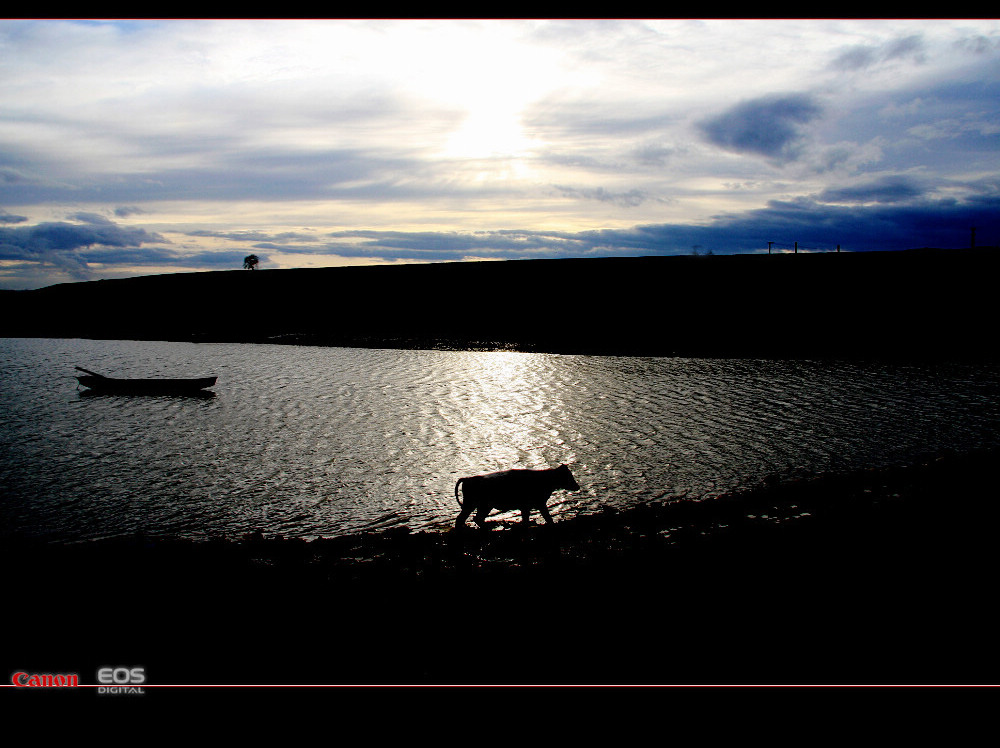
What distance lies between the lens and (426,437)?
2369cm

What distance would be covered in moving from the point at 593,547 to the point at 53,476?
17.4m

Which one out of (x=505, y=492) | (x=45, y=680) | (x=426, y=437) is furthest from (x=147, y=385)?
(x=45, y=680)

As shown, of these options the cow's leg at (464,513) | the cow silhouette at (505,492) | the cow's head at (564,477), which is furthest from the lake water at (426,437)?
the cow silhouette at (505,492)

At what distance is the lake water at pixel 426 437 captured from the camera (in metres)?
15.2

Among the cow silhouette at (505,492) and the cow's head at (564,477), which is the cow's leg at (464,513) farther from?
the cow's head at (564,477)

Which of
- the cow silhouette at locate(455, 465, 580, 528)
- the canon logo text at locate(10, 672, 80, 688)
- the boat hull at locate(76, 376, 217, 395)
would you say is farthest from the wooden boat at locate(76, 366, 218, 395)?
the canon logo text at locate(10, 672, 80, 688)

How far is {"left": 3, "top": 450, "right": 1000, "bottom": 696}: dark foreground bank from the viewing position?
254 inches

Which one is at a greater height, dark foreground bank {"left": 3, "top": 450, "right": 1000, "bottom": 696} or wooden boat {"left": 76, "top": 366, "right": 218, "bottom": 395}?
wooden boat {"left": 76, "top": 366, "right": 218, "bottom": 395}

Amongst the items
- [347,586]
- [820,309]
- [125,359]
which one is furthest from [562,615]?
[820,309]

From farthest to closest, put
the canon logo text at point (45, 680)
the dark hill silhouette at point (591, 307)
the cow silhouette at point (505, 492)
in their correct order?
1. the dark hill silhouette at point (591, 307)
2. the cow silhouette at point (505, 492)
3. the canon logo text at point (45, 680)

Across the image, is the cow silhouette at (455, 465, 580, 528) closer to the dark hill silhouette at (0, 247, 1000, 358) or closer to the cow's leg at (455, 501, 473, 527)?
the cow's leg at (455, 501, 473, 527)

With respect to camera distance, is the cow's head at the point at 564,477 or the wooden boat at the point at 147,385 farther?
the wooden boat at the point at 147,385

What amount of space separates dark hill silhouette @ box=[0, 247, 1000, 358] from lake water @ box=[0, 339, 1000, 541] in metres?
14.7

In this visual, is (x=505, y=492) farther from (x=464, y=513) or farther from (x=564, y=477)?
(x=564, y=477)
